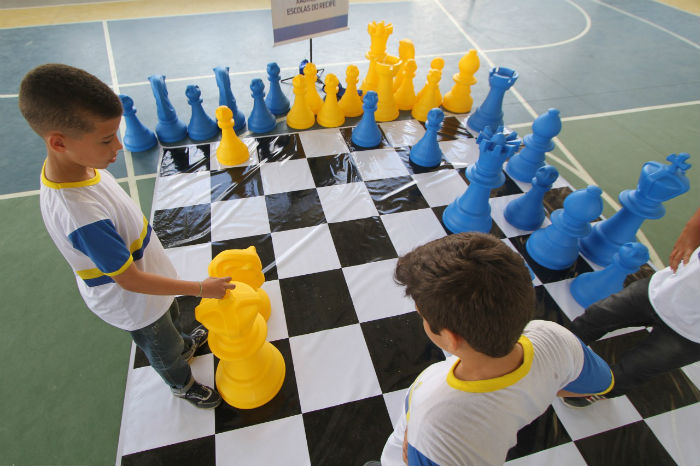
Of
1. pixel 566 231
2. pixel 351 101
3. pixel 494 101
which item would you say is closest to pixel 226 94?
pixel 351 101

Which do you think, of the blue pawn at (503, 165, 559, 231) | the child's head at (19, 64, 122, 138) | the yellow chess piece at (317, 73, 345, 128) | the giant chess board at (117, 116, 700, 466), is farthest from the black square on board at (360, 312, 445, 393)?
the yellow chess piece at (317, 73, 345, 128)

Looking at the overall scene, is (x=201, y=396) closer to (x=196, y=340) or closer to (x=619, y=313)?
(x=196, y=340)

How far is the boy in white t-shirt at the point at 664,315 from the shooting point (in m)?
0.85

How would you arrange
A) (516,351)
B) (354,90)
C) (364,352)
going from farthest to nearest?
(354,90) → (364,352) → (516,351)

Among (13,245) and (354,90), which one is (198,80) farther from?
(13,245)

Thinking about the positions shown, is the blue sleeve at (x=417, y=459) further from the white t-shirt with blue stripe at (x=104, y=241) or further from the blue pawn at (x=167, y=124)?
the blue pawn at (x=167, y=124)

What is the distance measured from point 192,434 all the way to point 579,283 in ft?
4.04

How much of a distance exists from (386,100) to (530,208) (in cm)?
94

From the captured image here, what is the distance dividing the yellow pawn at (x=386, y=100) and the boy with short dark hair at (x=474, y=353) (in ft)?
5.13

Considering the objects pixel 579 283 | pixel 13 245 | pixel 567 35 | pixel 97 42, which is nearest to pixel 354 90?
pixel 579 283

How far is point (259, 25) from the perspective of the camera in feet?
10.5

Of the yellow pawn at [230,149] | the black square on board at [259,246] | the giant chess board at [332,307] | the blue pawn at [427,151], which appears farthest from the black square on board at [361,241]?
the yellow pawn at [230,149]

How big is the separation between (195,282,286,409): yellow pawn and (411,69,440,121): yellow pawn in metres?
1.48

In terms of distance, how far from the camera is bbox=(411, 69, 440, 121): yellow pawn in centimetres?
199
